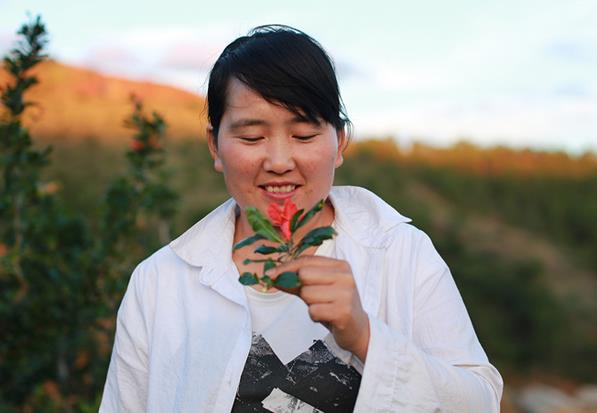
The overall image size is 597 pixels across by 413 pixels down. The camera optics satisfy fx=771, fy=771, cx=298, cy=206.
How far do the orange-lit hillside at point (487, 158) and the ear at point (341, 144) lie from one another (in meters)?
16.6

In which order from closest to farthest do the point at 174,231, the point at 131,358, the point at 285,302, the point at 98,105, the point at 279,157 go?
the point at 279,157, the point at 285,302, the point at 131,358, the point at 174,231, the point at 98,105

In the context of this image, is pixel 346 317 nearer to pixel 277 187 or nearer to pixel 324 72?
pixel 277 187

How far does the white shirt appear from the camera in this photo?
1.46 m

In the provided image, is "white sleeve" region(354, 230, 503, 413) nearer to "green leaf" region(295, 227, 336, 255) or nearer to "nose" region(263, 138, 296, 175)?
"green leaf" region(295, 227, 336, 255)

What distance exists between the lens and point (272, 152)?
65.5 inches

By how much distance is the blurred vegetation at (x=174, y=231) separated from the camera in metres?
3.47

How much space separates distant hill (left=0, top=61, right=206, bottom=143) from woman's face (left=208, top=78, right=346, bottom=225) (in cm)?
1573

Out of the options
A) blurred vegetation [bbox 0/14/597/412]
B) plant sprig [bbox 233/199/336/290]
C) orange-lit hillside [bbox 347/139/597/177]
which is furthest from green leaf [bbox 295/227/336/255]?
orange-lit hillside [bbox 347/139/597/177]

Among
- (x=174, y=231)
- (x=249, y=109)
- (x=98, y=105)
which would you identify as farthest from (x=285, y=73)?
(x=98, y=105)

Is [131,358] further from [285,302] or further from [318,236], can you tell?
[318,236]

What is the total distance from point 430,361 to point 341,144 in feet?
2.06

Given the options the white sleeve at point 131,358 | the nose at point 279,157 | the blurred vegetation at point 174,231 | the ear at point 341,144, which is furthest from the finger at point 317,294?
the blurred vegetation at point 174,231

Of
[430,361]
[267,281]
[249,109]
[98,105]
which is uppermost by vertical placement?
[249,109]

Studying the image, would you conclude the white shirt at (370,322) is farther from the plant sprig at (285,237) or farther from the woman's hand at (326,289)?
the plant sprig at (285,237)
